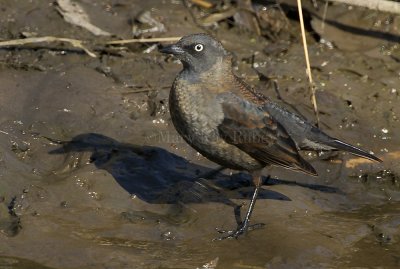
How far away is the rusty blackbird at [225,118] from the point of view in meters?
7.30

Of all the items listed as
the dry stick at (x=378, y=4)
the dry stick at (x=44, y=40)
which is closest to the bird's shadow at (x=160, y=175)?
the dry stick at (x=44, y=40)

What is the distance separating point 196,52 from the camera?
25.0 feet

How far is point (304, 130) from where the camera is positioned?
7934mm

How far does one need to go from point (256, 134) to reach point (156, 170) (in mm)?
1175

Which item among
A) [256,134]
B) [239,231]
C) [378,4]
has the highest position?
[378,4]

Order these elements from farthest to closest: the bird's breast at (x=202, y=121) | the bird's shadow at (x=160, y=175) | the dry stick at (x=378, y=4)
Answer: the dry stick at (x=378, y=4) → the bird's shadow at (x=160, y=175) → the bird's breast at (x=202, y=121)

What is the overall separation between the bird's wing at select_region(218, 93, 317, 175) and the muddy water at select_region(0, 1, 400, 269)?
1.82 feet

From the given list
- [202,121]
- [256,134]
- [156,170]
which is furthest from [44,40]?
[256,134]

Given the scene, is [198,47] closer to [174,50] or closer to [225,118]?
[174,50]

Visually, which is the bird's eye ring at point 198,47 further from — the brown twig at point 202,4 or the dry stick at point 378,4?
the brown twig at point 202,4

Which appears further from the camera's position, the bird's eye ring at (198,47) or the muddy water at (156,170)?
the bird's eye ring at (198,47)

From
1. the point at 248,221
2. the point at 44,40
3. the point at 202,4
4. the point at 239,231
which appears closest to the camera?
the point at 239,231

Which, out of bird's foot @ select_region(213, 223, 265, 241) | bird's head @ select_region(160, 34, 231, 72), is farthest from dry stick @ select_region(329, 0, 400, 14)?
bird's foot @ select_region(213, 223, 265, 241)

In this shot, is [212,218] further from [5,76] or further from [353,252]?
[5,76]
